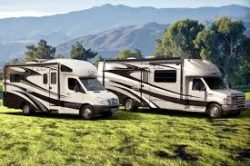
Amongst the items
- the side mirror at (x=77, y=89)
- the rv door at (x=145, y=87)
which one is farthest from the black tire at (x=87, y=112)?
the rv door at (x=145, y=87)

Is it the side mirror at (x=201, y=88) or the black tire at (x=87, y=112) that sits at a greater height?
the side mirror at (x=201, y=88)

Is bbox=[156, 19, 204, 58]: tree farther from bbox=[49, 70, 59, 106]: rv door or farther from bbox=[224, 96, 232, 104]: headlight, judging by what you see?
Result: bbox=[49, 70, 59, 106]: rv door

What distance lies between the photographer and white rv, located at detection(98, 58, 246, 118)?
2236 cm

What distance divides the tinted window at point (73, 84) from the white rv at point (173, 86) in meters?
4.49

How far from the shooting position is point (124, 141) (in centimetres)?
1569

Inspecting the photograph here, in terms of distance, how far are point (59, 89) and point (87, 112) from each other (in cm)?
209

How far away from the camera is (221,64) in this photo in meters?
98.9

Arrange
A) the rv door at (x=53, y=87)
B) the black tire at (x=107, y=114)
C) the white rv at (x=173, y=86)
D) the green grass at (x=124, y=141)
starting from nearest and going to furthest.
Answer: the green grass at (x=124, y=141) < the black tire at (x=107, y=114) < the white rv at (x=173, y=86) < the rv door at (x=53, y=87)

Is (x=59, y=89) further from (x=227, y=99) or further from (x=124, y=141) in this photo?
(x=227, y=99)

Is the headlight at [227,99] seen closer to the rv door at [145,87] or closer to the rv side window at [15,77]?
the rv door at [145,87]

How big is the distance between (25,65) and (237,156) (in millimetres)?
13952

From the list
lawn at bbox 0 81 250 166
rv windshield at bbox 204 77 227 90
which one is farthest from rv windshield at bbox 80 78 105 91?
rv windshield at bbox 204 77 227 90

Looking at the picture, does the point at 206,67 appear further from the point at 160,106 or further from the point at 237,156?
the point at 237,156

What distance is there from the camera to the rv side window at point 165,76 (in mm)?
23797
